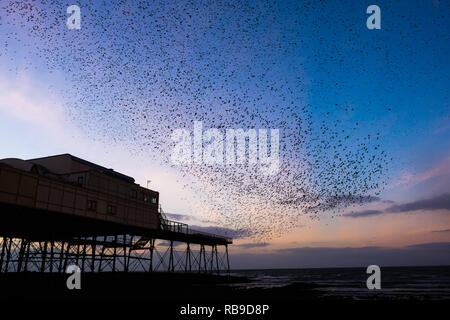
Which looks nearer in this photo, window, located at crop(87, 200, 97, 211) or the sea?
window, located at crop(87, 200, 97, 211)

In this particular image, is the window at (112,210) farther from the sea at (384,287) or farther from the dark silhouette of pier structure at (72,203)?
the sea at (384,287)

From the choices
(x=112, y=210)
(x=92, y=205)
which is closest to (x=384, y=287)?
(x=112, y=210)

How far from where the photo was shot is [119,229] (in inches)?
1684

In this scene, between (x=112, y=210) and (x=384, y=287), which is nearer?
(x=112, y=210)

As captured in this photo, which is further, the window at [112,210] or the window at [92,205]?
the window at [112,210]

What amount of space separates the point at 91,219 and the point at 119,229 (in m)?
7.66

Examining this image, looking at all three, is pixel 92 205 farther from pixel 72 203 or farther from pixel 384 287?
pixel 384 287

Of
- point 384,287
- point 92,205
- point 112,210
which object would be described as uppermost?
point 92,205

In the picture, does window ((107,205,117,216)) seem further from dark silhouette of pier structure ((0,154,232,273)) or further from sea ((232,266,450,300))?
sea ((232,266,450,300))

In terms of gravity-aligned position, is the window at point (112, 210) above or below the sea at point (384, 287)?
above

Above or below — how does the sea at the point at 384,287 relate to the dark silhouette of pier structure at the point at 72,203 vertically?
below

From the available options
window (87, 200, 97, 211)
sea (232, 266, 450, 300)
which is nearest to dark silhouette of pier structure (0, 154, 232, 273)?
window (87, 200, 97, 211)

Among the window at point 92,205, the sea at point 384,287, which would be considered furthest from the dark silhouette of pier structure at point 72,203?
the sea at point 384,287
